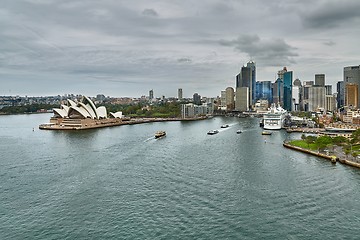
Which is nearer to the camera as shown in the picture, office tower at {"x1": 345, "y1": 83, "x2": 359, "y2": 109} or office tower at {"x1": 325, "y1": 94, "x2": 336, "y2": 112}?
office tower at {"x1": 345, "y1": 83, "x2": 359, "y2": 109}

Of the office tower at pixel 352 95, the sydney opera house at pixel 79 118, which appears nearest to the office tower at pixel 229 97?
the office tower at pixel 352 95

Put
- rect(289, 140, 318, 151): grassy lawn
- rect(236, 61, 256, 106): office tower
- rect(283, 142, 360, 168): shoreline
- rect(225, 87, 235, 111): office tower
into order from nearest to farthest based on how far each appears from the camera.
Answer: rect(283, 142, 360, 168): shoreline < rect(289, 140, 318, 151): grassy lawn < rect(225, 87, 235, 111): office tower < rect(236, 61, 256, 106): office tower

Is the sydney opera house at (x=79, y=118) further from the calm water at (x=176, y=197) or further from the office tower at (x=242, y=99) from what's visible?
the office tower at (x=242, y=99)

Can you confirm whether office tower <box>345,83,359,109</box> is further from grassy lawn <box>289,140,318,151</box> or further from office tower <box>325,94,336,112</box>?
grassy lawn <box>289,140,318,151</box>

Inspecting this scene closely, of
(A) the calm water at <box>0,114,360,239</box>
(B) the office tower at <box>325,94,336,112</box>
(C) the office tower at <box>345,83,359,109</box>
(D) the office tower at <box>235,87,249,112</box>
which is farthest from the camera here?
(D) the office tower at <box>235,87,249,112</box>

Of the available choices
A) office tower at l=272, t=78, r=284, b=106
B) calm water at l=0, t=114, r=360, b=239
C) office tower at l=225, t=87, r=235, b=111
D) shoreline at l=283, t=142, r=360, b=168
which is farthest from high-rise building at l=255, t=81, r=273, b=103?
calm water at l=0, t=114, r=360, b=239

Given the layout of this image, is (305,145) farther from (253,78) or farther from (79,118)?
(253,78)

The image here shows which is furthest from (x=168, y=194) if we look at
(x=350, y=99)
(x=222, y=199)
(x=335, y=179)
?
(x=350, y=99)

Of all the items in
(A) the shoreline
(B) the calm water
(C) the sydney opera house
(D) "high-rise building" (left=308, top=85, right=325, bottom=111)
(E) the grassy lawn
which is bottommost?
(B) the calm water
